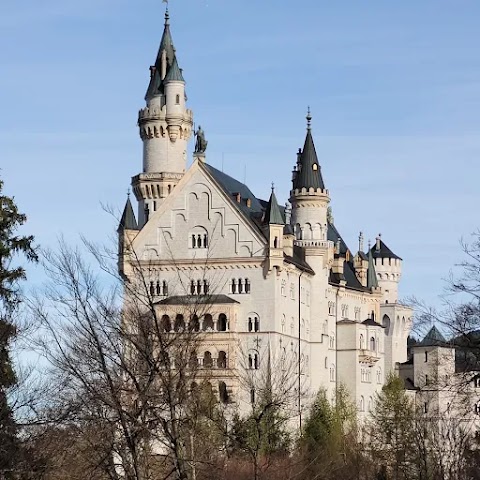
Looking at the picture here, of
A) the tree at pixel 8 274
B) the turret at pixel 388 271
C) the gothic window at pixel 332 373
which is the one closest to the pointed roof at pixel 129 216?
the gothic window at pixel 332 373

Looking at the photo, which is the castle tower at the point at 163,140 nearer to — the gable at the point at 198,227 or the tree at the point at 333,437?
the gable at the point at 198,227

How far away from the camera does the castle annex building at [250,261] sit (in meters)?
107

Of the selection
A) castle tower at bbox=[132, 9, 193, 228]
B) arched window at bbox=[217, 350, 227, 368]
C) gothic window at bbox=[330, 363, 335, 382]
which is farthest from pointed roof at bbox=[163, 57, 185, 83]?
gothic window at bbox=[330, 363, 335, 382]

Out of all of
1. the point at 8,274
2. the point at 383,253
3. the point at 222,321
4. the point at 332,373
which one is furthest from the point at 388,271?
the point at 8,274

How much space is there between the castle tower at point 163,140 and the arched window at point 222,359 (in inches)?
616

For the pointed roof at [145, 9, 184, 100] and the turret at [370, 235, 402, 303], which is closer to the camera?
the pointed roof at [145, 9, 184, 100]

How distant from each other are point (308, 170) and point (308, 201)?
2.69 meters

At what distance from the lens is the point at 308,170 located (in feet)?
390

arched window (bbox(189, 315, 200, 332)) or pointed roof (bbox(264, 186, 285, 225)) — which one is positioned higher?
pointed roof (bbox(264, 186, 285, 225))

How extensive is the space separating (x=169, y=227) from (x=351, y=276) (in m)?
28.1

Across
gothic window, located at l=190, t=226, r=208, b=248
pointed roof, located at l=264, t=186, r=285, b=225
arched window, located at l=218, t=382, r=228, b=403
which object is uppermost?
pointed roof, located at l=264, t=186, r=285, b=225

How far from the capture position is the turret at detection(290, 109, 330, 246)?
387 ft

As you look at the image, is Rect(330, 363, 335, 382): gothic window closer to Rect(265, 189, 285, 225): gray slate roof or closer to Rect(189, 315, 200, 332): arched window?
Rect(265, 189, 285, 225): gray slate roof

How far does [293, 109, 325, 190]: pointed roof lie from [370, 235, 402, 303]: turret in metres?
34.2
